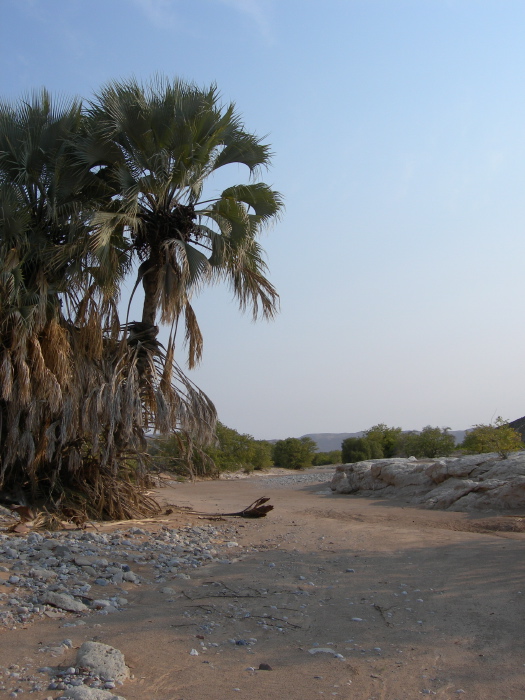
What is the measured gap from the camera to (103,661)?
361 cm

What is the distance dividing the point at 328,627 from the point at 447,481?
10.1 m

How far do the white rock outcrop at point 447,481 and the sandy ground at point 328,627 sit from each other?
3.95m

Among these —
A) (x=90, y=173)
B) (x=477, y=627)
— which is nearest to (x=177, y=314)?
(x=90, y=173)

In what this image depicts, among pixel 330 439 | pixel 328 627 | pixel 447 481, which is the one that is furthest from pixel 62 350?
pixel 330 439

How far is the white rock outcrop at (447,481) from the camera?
11922 millimetres

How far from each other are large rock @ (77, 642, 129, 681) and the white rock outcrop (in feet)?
32.4

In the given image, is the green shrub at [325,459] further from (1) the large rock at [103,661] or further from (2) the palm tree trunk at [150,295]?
(1) the large rock at [103,661]

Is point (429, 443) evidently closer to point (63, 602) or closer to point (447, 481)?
point (447, 481)

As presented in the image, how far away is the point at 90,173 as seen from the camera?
9977 mm

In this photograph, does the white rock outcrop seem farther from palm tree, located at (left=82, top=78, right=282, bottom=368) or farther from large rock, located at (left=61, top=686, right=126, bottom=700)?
large rock, located at (left=61, top=686, right=126, bottom=700)

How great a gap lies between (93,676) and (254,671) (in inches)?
40.6

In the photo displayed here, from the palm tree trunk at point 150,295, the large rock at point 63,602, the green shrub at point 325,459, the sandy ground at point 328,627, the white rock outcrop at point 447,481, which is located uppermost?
the palm tree trunk at point 150,295

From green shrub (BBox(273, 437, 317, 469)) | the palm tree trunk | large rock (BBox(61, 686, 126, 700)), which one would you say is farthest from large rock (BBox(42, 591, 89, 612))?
green shrub (BBox(273, 437, 317, 469))

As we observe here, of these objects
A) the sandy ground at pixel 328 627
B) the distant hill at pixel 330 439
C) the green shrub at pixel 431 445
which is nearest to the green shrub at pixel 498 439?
the green shrub at pixel 431 445
